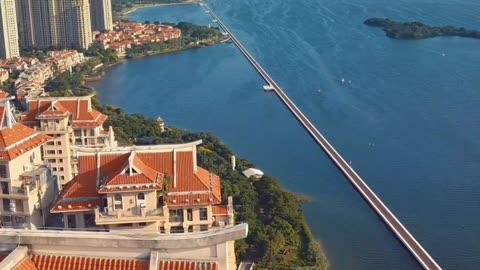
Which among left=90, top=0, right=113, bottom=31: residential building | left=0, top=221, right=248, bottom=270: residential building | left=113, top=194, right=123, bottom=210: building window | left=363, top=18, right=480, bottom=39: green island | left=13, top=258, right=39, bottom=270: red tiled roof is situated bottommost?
left=90, top=0, right=113, bottom=31: residential building

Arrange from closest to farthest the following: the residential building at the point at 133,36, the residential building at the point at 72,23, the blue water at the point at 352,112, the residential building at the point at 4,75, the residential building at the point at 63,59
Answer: the blue water at the point at 352,112 < the residential building at the point at 4,75 < the residential building at the point at 63,59 < the residential building at the point at 72,23 < the residential building at the point at 133,36

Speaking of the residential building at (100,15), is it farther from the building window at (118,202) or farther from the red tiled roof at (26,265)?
the red tiled roof at (26,265)

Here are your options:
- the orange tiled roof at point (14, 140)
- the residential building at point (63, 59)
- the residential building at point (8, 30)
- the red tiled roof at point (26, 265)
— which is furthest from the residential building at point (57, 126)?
the residential building at point (8, 30)

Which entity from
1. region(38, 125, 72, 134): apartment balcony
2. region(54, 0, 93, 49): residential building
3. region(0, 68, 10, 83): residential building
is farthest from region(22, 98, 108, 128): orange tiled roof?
region(54, 0, 93, 49): residential building

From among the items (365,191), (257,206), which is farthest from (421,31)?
(257,206)

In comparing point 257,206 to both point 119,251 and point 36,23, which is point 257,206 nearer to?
point 119,251

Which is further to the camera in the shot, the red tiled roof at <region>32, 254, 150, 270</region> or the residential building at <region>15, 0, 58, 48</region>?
the residential building at <region>15, 0, 58, 48</region>

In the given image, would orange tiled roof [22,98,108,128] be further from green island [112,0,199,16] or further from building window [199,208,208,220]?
green island [112,0,199,16]
